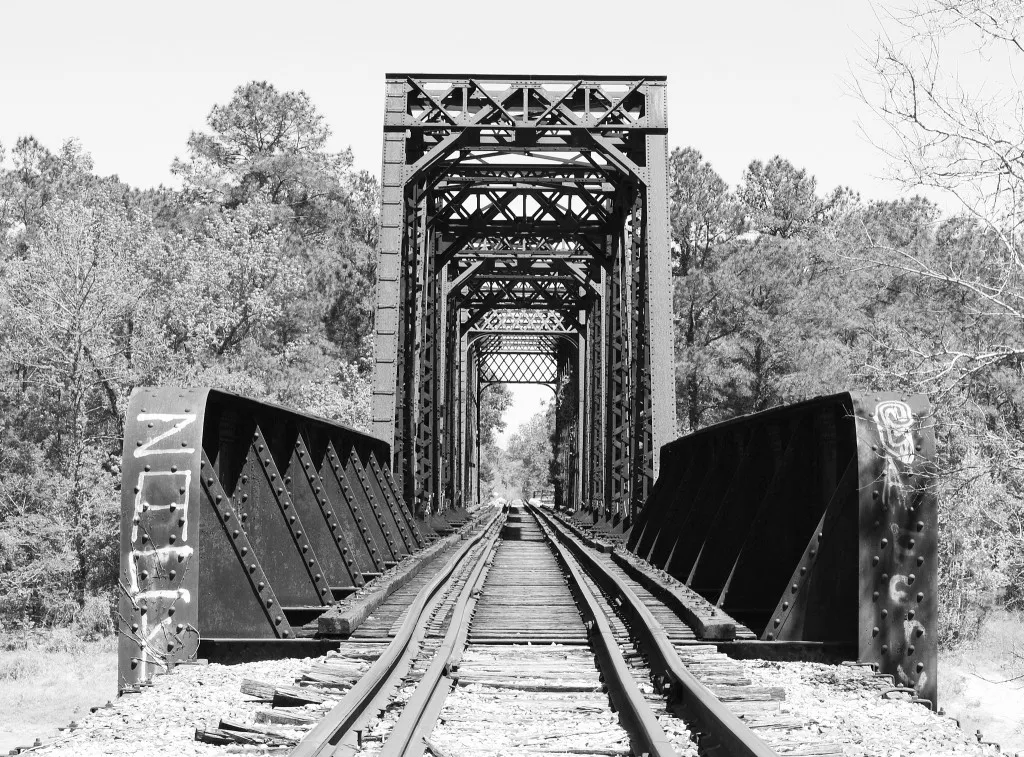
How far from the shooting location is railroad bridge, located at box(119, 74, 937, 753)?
18.2 feet

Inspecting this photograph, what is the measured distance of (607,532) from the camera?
18.4 m

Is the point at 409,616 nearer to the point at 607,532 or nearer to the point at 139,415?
the point at 139,415

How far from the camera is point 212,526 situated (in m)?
5.90

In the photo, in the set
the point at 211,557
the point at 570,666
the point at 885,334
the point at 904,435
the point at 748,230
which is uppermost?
the point at 748,230

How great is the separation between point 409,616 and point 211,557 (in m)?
1.80

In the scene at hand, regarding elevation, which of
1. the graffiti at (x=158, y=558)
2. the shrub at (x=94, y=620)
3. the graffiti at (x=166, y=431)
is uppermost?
the graffiti at (x=166, y=431)

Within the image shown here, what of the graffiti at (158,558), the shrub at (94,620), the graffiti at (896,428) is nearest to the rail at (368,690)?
the graffiti at (158,558)

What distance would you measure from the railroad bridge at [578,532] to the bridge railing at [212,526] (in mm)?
11

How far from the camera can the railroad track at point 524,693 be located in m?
4.15

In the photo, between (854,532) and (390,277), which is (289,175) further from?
(854,532)

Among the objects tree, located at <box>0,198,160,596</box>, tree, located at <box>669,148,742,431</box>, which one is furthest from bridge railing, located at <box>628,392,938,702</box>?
tree, located at <box>669,148,742,431</box>

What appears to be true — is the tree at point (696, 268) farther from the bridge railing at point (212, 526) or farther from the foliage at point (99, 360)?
the bridge railing at point (212, 526)

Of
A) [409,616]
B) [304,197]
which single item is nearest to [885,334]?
[409,616]

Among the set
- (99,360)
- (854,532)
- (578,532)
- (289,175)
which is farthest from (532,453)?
(854,532)
